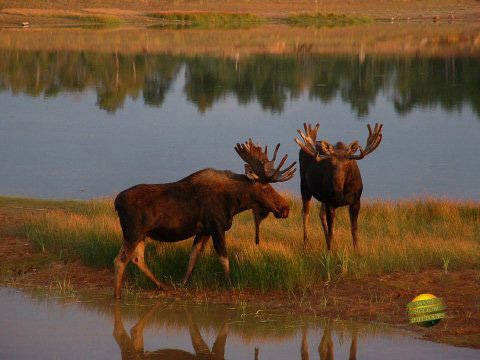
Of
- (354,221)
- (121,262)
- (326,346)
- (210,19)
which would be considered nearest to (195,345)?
(326,346)

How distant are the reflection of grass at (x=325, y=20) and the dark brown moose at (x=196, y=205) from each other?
85.5 m

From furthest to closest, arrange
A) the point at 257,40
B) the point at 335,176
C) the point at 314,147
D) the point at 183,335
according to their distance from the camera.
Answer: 1. the point at 257,40
2. the point at 314,147
3. the point at 335,176
4. the point at 183,335

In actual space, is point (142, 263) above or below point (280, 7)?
below

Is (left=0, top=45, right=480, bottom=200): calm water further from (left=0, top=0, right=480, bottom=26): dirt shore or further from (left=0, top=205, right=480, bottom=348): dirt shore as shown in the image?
(left=0, top=0, right=480, bottom=26): dirt shore

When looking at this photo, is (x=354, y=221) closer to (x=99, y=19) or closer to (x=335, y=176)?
(x=335, y=176)

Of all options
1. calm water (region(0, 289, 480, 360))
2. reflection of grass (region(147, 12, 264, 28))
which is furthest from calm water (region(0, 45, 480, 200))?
reflection of grass (region(147, 12, 264, 28))

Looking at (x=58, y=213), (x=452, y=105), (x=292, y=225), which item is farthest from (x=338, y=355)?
(x=452, y=105)

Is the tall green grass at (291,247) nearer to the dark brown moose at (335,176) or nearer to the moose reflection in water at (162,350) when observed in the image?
the dark brown moose at (335,176)

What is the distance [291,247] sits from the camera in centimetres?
1399

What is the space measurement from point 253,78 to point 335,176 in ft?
141

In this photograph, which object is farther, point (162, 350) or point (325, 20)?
point (325, 20)

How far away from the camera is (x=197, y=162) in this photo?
28.9m

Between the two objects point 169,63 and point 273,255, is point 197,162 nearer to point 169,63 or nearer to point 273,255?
point 273,255

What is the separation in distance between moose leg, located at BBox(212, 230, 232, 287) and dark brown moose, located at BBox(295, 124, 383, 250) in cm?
210
